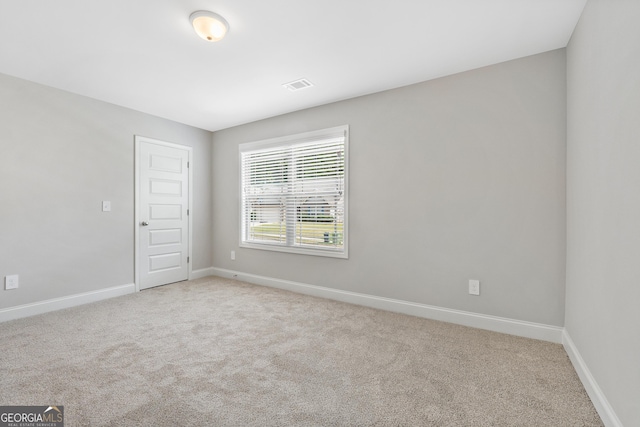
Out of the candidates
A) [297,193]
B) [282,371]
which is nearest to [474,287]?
[282,371]

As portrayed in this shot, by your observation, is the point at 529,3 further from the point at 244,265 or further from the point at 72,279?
the point at 72,279

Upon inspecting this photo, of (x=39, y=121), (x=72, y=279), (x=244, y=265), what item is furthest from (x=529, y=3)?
(x=72, y=279)

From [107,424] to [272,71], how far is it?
293 centimetres

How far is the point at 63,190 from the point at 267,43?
294cm

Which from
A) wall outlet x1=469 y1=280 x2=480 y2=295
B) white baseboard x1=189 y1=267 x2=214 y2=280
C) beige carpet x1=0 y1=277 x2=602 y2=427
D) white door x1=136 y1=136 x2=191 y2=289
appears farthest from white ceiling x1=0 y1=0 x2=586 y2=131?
white baseboard x1=189 y1=267 x2=214 y2=280

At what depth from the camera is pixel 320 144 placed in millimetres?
3838

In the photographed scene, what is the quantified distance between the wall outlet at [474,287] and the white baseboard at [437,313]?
0.21 metres

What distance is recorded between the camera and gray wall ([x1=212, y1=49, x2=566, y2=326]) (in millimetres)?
2484

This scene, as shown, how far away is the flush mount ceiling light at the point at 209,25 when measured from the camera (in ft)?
6.60

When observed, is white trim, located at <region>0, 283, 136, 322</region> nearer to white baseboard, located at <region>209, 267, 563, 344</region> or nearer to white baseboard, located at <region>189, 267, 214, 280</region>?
white baseboard, located at <region>189, 267, 214, 280</region>

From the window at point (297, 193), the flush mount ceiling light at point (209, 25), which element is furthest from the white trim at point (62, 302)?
the flush mount ceiling light at point (209, 25)

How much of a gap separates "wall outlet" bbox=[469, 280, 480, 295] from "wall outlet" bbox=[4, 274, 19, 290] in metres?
4.65

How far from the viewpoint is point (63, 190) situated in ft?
11.0

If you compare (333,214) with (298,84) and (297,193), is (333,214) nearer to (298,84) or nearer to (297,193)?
(297,193)
